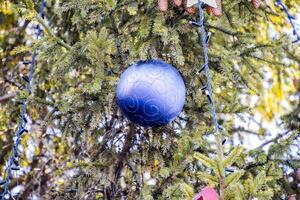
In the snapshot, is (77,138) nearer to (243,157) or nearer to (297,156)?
(243,157)

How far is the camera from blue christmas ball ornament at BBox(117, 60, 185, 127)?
217 centimetres

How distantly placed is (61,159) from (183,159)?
1.93m

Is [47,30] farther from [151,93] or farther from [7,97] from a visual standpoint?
[7,97]

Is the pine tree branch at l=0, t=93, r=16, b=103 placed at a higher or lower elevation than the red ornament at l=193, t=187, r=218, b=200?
lower

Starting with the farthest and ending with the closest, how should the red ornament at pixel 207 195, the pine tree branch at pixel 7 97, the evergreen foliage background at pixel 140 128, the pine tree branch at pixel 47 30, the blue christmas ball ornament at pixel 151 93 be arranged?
the pine tree branch at pixel 7 97, the evergreen foliage background at pixel 140 128, the pine tree branch at pixel 47 30, the blue christmas ball ornament at pixel 151 93, the red ornament at pixel 207 195

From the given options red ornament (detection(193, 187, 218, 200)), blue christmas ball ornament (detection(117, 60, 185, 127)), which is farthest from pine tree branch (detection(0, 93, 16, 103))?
red ornament (detection(193, 187, 218, 200))

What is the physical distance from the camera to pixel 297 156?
314cm

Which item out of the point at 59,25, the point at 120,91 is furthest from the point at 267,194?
the point at 59,25

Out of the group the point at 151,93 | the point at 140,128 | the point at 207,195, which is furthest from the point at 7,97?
the point at 207,195

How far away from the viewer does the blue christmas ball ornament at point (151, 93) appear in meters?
2.17

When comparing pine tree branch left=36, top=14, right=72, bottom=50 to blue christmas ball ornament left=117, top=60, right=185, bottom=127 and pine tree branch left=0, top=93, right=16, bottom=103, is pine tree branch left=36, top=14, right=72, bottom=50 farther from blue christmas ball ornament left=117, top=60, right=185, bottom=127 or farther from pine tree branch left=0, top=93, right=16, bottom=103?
pine tree branch left=0, top=93, right=16, bottom=103

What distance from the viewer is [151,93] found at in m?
2.17

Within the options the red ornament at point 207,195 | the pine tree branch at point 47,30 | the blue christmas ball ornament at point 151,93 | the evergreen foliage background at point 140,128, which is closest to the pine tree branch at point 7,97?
the evergreen foliage background at point 140,128

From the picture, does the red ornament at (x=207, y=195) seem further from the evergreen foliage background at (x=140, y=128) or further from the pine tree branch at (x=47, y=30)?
the pine tree branch at (x=47, y=30)
